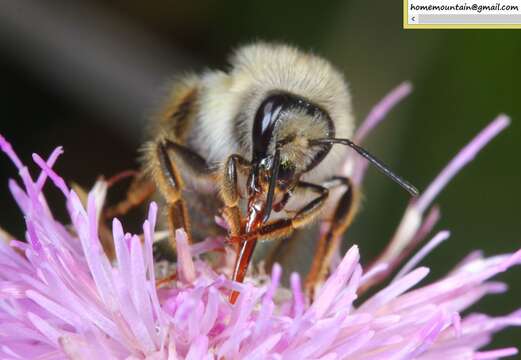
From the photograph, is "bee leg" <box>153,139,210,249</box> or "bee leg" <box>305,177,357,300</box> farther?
"bee leg" <box>305,177,357,300</box>

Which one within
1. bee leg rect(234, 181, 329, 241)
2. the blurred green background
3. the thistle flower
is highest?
the blurred green background

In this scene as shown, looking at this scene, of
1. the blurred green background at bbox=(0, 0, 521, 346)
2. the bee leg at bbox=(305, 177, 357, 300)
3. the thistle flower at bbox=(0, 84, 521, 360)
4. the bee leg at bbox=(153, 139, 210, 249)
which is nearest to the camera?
the thistle flower at bbox=(0, 84, 521, 360)

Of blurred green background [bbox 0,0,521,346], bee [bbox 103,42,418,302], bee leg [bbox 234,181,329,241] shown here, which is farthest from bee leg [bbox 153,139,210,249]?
blurred green background [bbox 0,0,521,346]

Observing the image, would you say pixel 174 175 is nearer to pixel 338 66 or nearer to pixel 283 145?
pixel 283 145

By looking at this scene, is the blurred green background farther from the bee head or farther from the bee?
the bee head

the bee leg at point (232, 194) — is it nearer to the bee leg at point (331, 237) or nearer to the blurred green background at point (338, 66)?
the bee leg at point (331, 237)

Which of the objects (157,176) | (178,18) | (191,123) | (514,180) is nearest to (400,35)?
(514,180)
